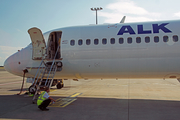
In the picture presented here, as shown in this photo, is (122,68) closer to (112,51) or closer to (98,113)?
(112,51)

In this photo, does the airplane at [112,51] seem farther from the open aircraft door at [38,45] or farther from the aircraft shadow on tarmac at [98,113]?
the aircraft shadow on tarmac at [98,113]

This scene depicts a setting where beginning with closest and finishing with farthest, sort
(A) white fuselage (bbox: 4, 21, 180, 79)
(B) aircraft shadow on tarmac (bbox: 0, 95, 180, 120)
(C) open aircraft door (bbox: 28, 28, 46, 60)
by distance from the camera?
1. (B) aircraft shadow on tarmac (bbox: 0, 95, 180, 120)
2. (A) white fuselage (bbox: 4, 21, 180, 79)
3. (C) open aircraft door (bbox: 28, 28, 46, 60)

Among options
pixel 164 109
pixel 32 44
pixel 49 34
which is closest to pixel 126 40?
pixel 164 109

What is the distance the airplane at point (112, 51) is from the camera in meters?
9.24

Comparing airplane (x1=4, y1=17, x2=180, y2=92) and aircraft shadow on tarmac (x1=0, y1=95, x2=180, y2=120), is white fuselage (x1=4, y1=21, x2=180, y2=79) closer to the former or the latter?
airplane (x1=4, y1=17, x2=180, y2=92)

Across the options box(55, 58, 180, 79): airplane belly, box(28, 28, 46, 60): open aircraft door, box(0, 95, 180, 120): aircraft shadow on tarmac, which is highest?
box(28, 28, 46, 60): open aircraft door

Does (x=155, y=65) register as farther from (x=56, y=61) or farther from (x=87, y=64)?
(x=56, y=61)

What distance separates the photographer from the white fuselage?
9211 millimetres

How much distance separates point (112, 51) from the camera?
9711mm

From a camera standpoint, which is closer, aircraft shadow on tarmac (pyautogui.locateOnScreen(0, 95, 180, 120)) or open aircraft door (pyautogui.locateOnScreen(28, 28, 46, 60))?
aircraft shadow on tarmac (pyautogui.locateOnScreen(0, 95, 180, 120))

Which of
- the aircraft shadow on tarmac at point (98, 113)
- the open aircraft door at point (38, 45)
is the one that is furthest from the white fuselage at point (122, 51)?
the aircraft shadow on tarmac at point (98, 113)

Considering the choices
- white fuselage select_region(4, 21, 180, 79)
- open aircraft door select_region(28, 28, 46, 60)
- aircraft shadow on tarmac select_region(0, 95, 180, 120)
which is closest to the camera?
aircraft shadow on tarmac select_region(0, 95, 180, 120)

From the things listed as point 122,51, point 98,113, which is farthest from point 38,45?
point 98,113

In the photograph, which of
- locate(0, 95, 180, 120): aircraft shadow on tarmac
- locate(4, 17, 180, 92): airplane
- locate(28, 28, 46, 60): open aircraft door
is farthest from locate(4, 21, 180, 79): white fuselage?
locate(0, 95, 180, 120): aircraft shadow on tarmac
